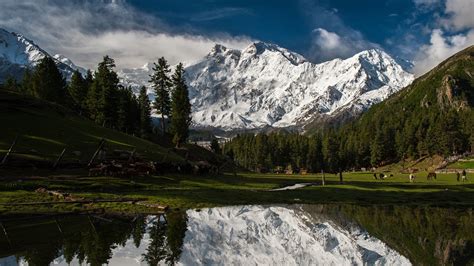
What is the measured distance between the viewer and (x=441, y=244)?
28719 mm

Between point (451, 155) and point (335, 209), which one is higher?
point (451, 155)

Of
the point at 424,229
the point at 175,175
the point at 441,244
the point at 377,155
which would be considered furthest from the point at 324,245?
the point at 377,155

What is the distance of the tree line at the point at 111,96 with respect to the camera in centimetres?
10462

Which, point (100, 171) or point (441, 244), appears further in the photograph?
point (100, 171)

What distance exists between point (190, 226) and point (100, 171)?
83.0 feet

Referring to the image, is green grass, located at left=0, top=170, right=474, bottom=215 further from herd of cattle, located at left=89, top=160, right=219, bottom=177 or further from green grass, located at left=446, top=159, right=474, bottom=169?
green grass, located at left=446, top=159, right=474, bottom=169

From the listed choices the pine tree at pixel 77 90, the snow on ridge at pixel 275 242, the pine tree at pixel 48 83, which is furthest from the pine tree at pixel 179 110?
the snow on ridge at pixel 275 242

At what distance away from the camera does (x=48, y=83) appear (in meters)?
112

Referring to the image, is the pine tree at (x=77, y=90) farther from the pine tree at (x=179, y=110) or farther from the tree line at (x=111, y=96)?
the pine tree at (x=179, y=110)

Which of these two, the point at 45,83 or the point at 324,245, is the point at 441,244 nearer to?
the point at 324,245

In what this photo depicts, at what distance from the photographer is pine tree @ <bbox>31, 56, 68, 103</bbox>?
364ft

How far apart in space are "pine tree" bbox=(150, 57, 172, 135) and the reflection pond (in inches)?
3221

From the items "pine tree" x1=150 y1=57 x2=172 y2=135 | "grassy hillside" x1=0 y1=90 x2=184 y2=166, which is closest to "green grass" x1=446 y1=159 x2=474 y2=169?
"pine tree" x1=150 y1=57 x2=172 y2=135

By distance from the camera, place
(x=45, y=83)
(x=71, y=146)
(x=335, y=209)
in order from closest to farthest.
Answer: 1. (x=335, y=209)
2. (x=71, y=146)
3. (x=45, y=83)
